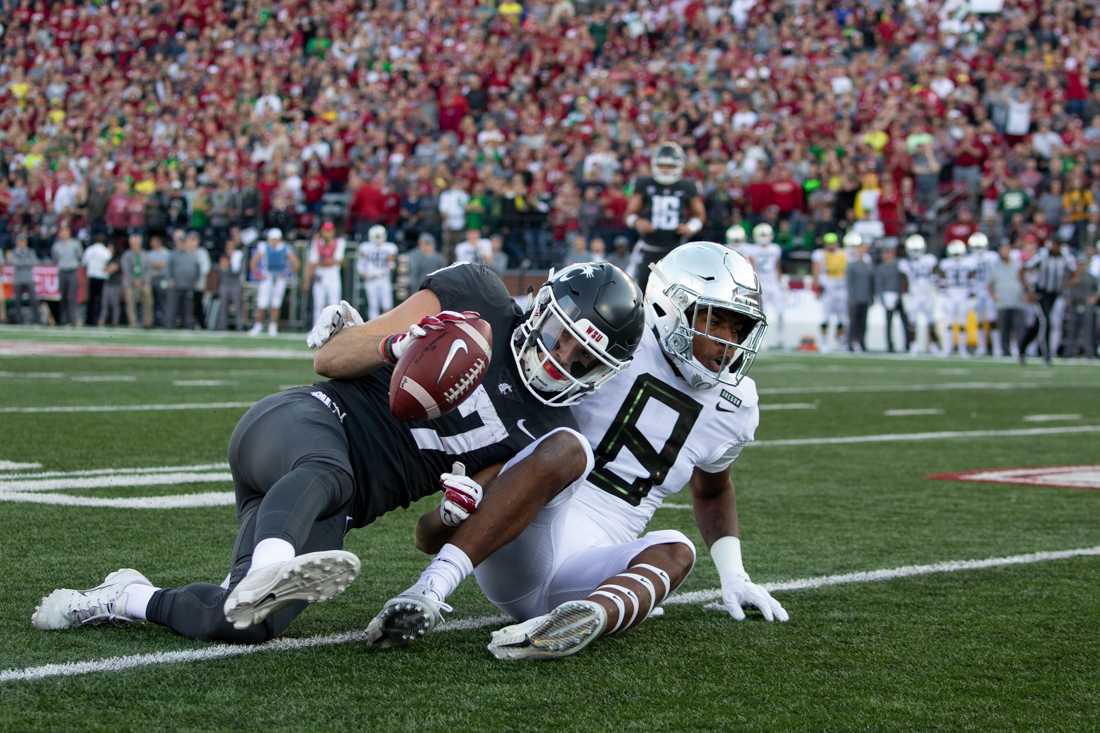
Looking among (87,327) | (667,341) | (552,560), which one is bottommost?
(87,327)

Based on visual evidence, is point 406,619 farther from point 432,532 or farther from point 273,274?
point 273,274

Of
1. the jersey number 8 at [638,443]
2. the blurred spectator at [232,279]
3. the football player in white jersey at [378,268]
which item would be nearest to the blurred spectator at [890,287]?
the football player in white jersey at [378,268]

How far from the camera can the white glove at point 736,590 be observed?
3861 millimetres

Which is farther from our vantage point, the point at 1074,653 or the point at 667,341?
the point at 667,341

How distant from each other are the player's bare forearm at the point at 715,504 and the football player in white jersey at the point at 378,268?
17395 mm

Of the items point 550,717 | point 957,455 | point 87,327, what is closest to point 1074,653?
point 550,717

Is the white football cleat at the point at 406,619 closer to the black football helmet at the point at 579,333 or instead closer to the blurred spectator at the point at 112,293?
the black football helmet at the point at 579,333

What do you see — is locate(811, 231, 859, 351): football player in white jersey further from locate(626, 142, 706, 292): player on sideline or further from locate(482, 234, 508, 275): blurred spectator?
locate(626, 142, 706, 292): player on sideline

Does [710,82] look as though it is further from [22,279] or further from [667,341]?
[667,341]

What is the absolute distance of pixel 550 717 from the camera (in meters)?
2.82

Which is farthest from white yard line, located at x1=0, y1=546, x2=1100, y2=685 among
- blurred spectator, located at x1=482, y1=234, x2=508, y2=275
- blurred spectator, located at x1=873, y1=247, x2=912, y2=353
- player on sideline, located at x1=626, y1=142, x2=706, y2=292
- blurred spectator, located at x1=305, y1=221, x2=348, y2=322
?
blurred spectator, located at x1=305, y1=221, x2=348, y2=322

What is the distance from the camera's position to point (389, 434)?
11.8ft

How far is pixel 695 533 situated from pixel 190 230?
1957 cm

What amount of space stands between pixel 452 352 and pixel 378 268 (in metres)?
18.3
